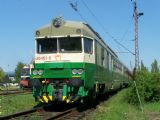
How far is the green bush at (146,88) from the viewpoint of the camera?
21.4m

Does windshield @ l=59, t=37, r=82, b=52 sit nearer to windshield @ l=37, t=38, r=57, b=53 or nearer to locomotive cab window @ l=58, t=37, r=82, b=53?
locomotive cab window @ l=58, t=37, r=82, b=53

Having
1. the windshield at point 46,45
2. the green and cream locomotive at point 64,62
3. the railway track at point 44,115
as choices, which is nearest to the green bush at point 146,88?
the green and cream locomotive at point 64,62

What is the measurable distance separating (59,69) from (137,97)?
5.01 meters

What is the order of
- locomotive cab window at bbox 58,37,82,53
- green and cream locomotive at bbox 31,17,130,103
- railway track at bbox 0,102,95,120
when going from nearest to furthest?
railway track at bbox 0,102,95,120 → green and cream locomotive at bbox 31,17,130,103 → locomotive cab window at bbox 58,37,82,53

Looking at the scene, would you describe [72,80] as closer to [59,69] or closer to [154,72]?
[59,69]

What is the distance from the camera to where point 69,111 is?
59.6 feet

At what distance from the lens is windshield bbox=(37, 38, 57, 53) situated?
60.7 ft

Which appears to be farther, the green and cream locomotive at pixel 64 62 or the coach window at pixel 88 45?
the coach window at pixel 88 45

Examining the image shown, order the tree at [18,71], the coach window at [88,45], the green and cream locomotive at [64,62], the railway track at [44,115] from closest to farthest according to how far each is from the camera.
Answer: the railway track at [44,115]
the green and cream locomotive at [64,62]
the coach window at [88,45]
the tree at [18,71]

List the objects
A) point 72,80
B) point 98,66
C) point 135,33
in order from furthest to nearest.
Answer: point 135,33, point 98,66, point 72,80

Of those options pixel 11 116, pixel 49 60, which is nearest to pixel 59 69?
pixel 49 60

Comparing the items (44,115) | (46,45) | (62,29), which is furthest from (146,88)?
(44,115)

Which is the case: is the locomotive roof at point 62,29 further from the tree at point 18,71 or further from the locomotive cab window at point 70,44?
the tree at point 18,71

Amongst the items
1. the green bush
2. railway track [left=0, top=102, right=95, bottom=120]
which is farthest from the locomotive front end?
the green bush
